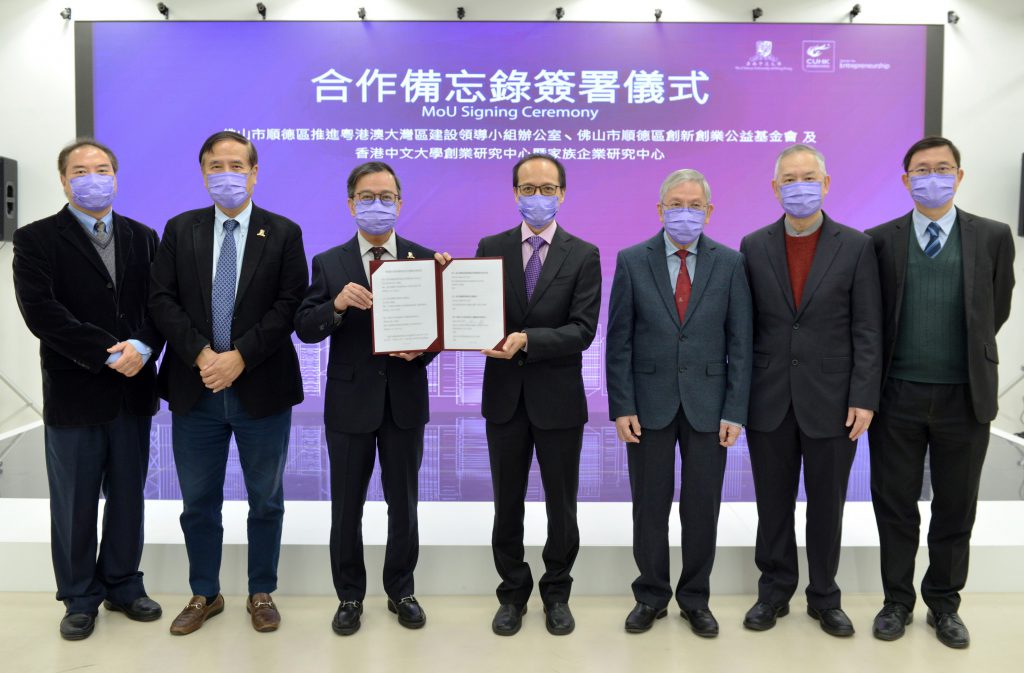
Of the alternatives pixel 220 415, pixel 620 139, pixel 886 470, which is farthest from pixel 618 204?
pixel 220 415

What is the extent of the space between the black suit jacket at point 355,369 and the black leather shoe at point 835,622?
1645 mm

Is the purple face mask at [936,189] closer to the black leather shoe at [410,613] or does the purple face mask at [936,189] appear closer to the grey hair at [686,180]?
the grey hair at [686,180]

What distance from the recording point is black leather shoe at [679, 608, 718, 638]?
2699mm

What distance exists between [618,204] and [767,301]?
10.1 feet

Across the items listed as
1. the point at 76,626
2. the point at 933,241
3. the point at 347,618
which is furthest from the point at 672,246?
the point at 76,626

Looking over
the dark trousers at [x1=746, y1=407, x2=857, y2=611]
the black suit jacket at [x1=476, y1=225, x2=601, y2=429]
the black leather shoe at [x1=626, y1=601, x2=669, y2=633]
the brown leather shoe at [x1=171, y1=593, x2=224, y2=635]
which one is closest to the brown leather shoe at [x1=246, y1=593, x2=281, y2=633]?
the brown leather shoe at [x1=171, y1=593, x2=224, y2=635]

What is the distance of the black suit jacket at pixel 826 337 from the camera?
2.61 metres

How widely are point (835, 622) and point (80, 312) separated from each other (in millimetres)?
2923

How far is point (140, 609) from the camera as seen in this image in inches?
111

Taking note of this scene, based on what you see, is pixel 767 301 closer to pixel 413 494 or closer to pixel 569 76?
pixel 413 494

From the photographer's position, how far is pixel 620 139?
558 cm

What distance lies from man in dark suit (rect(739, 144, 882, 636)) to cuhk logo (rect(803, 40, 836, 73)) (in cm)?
333

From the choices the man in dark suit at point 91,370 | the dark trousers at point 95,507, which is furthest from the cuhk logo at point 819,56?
the dark trousers at point 95,507

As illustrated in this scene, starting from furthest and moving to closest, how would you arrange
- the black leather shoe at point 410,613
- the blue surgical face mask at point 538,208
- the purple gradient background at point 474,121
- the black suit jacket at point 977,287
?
the purple gradient background at point 474,121 < the black leather shoe at point 410,613 < the blue surgical face mask at point 538,208 < the black suit jacket at point 977,287
